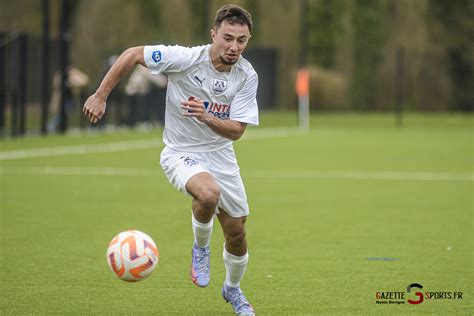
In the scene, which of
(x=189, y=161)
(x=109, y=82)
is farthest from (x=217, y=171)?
(x=109, y=82)

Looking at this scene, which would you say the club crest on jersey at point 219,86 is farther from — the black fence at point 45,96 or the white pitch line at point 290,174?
the black fence at point 45,96

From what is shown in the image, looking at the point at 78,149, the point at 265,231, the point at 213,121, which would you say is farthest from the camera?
the point at 78,149

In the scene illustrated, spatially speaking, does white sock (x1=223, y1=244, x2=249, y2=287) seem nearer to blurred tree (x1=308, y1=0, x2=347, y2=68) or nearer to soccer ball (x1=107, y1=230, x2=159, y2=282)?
soccer ball (x1=107, y1=230, x2=159, y2=282)

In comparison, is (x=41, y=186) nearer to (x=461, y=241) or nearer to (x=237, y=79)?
(x=461, y=241)

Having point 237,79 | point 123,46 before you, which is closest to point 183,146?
point 237,79

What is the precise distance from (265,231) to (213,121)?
4479 millimetres

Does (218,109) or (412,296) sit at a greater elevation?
(218,109)

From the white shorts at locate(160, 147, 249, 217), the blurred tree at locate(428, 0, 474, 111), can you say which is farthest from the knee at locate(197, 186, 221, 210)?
the blurred tree at locate(428, 0, 474, 111)

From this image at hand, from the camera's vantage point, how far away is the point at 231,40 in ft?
24.5

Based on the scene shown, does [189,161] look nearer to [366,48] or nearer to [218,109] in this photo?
[218,109]

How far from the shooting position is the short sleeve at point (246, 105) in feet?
25.0

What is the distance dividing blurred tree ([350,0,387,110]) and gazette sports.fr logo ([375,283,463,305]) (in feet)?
149

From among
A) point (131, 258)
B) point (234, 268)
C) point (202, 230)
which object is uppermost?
point (202, 230)

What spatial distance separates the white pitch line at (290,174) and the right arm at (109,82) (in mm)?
10543
